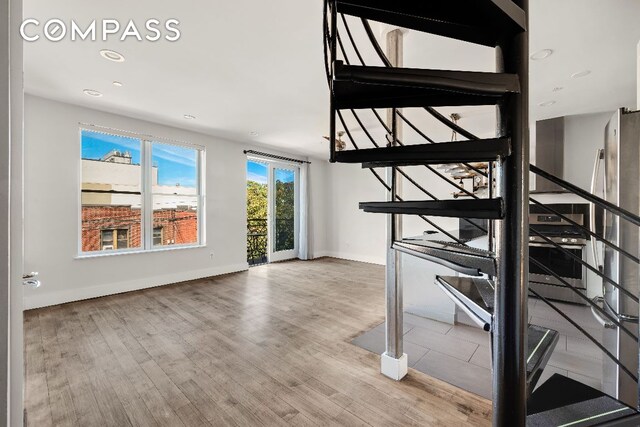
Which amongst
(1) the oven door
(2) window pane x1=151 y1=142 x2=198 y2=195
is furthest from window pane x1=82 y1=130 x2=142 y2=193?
(1) the oven door

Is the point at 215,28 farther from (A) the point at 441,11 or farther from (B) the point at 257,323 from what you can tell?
(B) the point at 257,323

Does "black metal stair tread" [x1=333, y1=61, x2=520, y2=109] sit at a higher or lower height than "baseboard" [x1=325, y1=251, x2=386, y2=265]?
higher

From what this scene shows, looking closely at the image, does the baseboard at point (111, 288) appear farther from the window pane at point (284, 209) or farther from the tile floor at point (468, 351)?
the tile floor at point (468, 351)

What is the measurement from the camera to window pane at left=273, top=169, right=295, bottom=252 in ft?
22.0

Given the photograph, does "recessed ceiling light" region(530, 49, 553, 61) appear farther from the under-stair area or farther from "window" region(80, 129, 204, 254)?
"window" region(80, 129, 204, 254)

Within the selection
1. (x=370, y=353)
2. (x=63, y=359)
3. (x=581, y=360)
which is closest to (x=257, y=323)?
(x=370, y=353)

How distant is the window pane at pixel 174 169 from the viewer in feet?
15.1

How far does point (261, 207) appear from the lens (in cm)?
669

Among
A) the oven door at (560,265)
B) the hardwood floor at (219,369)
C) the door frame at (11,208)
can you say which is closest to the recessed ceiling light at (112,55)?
the door frame at (11,208)

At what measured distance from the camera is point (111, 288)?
402cm

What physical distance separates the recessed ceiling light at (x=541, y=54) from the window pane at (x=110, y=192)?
5.23m

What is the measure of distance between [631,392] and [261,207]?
618 cm

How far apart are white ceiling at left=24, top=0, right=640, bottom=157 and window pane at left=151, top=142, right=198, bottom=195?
0.73 m

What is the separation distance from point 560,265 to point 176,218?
6023 millimetres
